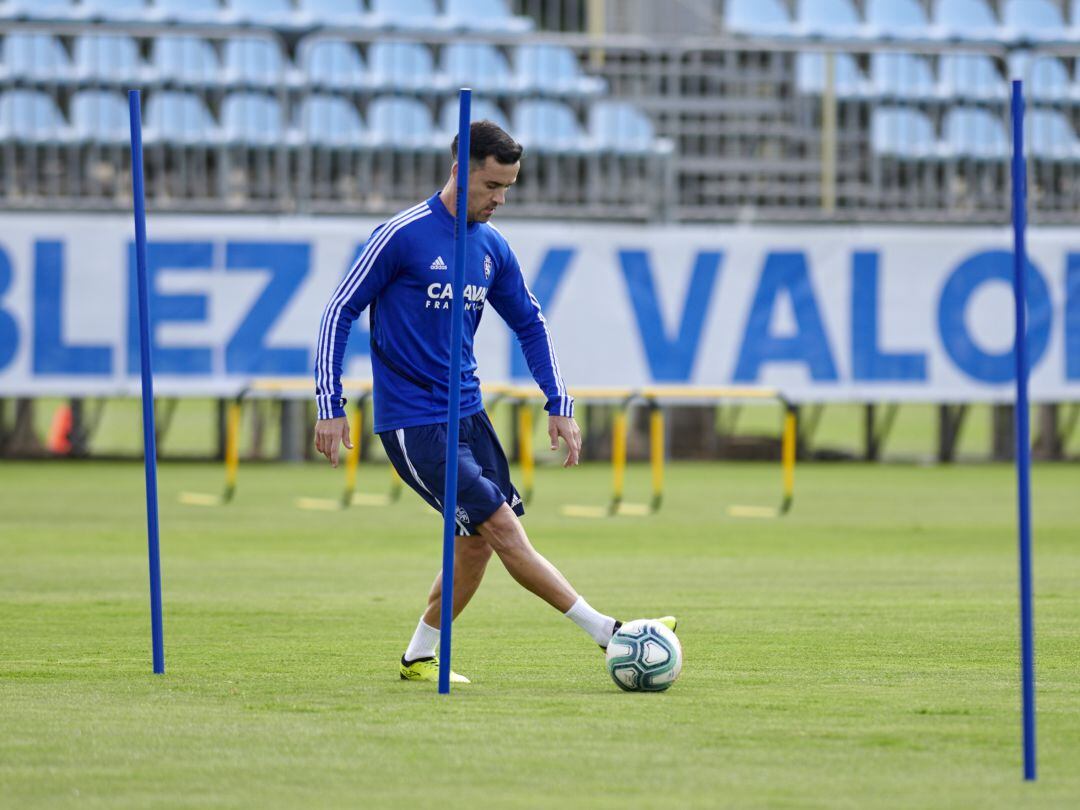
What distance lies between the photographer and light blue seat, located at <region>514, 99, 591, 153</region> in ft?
73.5

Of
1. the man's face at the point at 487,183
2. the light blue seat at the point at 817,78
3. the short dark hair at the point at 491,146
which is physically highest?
the light blue seat at the point at 817,78

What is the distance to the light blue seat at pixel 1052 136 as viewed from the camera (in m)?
22.7

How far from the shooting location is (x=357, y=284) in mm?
7102

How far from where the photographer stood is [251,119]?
21922 mm

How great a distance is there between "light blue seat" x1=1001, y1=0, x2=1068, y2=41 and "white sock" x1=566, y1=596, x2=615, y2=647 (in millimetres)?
20173

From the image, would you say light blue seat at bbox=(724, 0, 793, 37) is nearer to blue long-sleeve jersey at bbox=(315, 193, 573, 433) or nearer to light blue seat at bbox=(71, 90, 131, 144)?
light blue seat at bbox=(71, 90, 131, 144)

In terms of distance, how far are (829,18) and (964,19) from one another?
2.00 m

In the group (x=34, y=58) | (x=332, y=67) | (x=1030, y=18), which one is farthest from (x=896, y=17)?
(x=34, y=58)

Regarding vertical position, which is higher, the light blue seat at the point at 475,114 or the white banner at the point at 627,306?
the light blue seat at the point at 475,114

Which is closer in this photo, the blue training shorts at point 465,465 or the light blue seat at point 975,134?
the blue training shorts at point 465,465

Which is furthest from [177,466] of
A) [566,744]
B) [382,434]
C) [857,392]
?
[566,744]

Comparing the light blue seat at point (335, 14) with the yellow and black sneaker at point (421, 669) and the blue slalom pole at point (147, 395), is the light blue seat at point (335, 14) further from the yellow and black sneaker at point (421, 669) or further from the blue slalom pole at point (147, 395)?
the yellow and black sneaker at point (421, 669)

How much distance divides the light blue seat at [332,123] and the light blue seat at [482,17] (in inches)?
112

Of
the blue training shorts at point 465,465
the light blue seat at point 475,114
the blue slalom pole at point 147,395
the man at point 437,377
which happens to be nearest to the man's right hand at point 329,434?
the man at point 437,377
